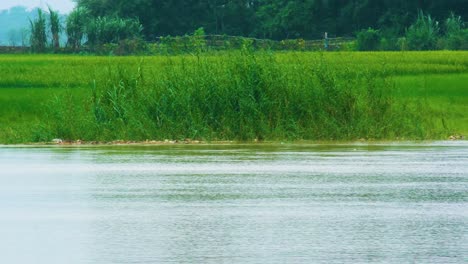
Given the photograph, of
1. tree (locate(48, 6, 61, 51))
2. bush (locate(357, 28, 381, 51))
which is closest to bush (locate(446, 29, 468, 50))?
bush (locate(357, 28, 381, 51))

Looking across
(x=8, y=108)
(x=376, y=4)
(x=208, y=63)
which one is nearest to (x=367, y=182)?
(x=208, y=63)

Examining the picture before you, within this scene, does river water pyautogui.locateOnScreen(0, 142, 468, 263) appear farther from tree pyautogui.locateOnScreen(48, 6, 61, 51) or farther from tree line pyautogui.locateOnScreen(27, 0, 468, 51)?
tree line pyautogui.locateOnScreen(27, 0, 468, 51)

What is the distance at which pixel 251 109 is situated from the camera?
19.5m

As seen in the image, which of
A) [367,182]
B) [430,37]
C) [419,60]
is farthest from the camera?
[430,37]

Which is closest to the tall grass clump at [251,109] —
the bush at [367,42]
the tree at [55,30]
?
the tree at [55,30]

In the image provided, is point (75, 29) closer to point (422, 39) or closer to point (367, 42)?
point (367, 42)

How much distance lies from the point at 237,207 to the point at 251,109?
29.5 ft

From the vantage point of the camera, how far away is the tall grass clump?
19.4m

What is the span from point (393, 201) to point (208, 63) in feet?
33.0

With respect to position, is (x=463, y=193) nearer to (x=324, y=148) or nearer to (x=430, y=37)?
(x=324, y=148)

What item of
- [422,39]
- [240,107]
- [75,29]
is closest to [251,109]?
[240,107]

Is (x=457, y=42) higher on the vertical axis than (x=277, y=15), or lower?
lower

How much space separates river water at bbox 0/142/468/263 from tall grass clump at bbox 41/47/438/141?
2.73 metres

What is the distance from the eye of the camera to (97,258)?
314 inches
